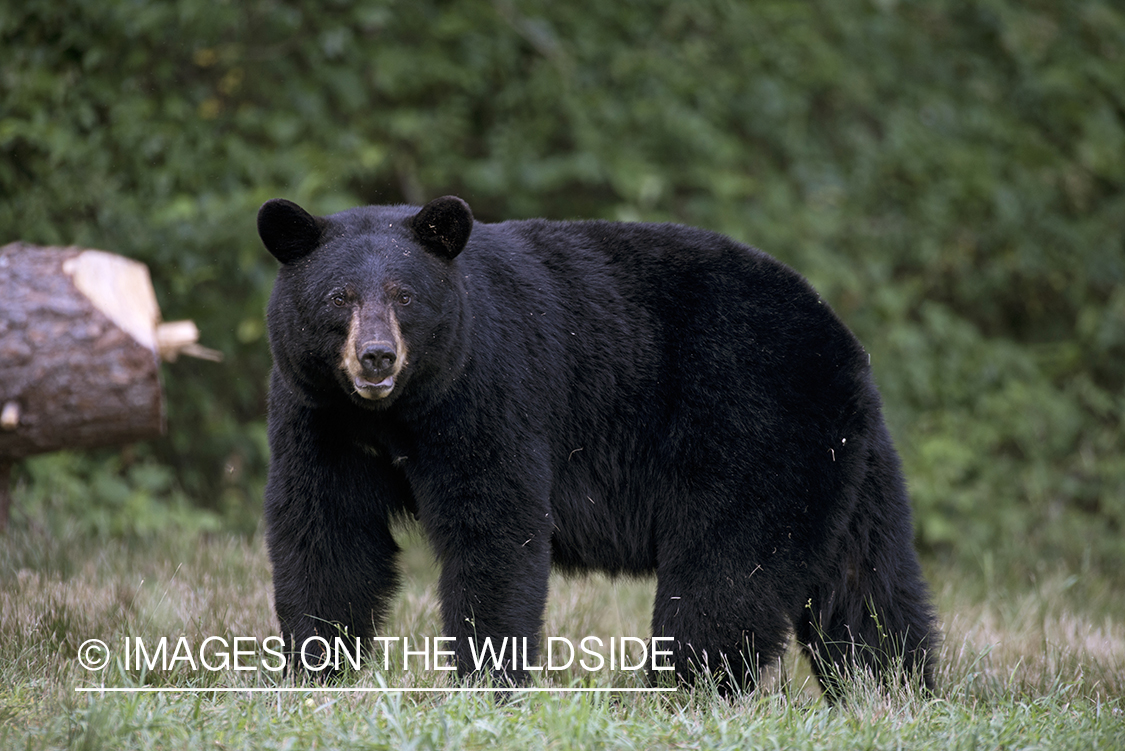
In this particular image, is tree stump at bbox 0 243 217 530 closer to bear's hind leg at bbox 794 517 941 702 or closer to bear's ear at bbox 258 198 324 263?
bear's ear at bbox 258 198 324 263

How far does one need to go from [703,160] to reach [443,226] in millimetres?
4530

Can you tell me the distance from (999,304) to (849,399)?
219 inches

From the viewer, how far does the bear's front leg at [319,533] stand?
11.2 feet

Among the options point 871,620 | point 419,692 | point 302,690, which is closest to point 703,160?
point 871,620

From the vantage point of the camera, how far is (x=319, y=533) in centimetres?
341

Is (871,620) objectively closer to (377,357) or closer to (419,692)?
(419,692)

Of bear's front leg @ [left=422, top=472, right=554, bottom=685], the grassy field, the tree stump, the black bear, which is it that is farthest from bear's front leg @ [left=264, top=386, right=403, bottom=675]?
the tree stump

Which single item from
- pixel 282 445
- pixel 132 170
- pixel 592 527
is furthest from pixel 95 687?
pixel 132 170

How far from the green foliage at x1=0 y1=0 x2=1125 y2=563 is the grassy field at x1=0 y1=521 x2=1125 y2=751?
2.07 m

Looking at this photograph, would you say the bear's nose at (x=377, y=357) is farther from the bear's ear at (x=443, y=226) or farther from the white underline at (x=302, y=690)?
the white underline at (x=302, y=690)

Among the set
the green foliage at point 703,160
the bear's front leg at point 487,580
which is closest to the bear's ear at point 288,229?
the bear's front leg at point 487,580

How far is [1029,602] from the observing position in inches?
213

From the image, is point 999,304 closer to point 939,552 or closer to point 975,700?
point 939,552

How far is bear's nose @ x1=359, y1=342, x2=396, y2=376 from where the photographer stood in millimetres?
3105
